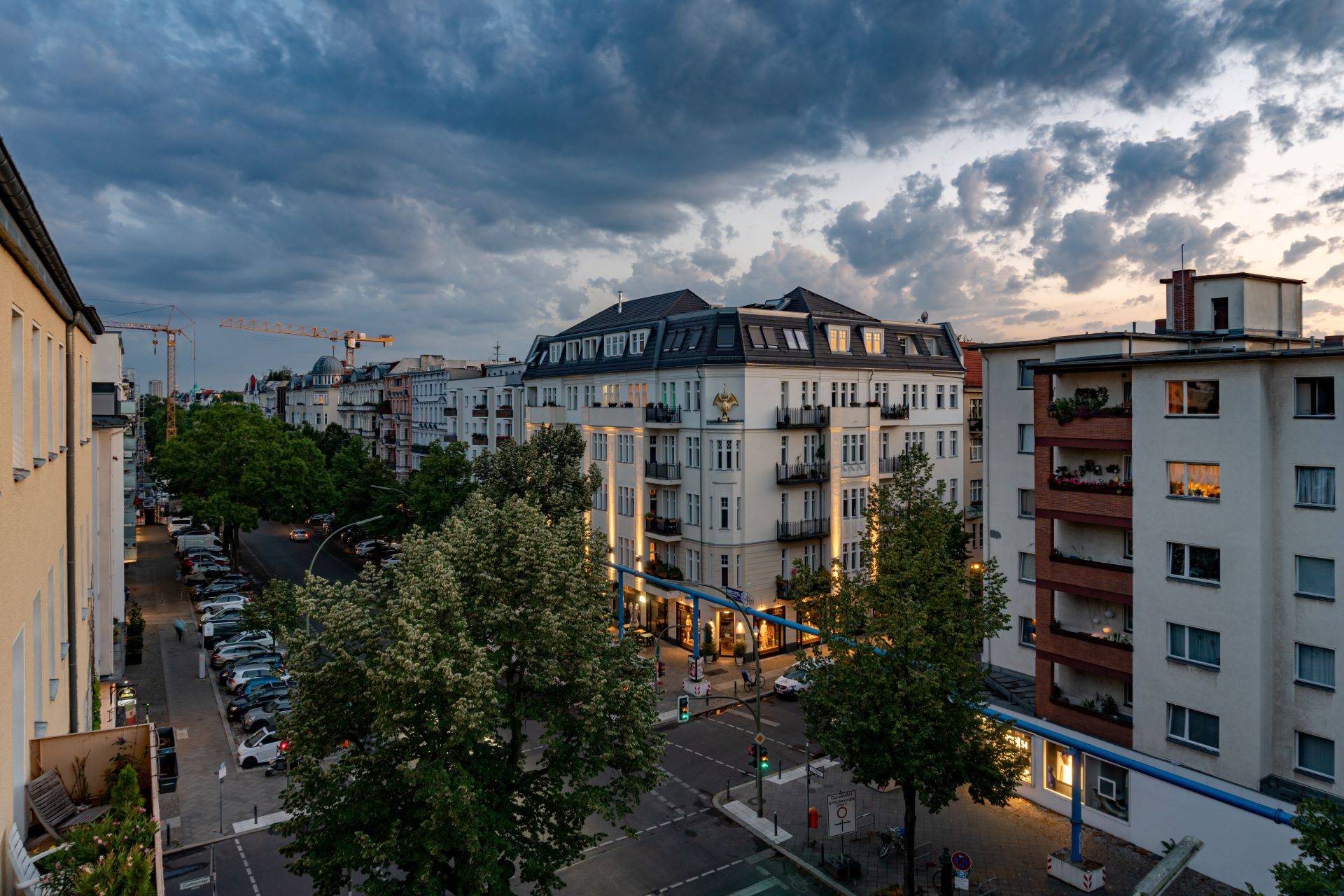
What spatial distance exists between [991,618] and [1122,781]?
291 inches

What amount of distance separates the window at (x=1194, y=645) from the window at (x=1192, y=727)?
4.53 ft

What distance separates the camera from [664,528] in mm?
46250

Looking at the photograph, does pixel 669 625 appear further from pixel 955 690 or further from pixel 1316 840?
pixel 1316 840

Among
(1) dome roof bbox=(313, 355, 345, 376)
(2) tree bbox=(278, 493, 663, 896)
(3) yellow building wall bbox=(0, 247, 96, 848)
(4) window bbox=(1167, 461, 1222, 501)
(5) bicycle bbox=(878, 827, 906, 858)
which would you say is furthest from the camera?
(1) dome roof bbox=(313, 355, 345, 376)

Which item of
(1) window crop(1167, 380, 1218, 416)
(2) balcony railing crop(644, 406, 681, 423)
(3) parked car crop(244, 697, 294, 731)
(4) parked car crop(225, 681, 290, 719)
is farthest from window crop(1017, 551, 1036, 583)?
(4) parked car crop(225, 681, 290, 719)

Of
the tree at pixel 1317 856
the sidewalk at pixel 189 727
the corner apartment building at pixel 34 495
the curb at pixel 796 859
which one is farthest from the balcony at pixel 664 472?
the tree at pixel 1317 856

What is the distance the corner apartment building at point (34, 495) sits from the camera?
8.91m

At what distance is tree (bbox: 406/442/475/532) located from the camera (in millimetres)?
52969

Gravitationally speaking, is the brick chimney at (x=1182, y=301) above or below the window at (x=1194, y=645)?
above

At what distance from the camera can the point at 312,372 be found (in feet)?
450

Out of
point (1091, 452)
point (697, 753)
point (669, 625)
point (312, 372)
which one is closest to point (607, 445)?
point (669, 625)

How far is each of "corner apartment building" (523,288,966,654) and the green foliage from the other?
1388 inches

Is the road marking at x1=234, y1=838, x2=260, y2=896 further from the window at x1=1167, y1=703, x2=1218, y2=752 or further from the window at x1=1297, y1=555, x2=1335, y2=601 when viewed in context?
the window at x1=1297, y1=555, x2=1335, y2=601

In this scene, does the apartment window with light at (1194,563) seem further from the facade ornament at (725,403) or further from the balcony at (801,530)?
the facade ornament at (725,403)
